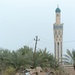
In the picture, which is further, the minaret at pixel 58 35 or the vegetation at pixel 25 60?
the minaret at pixel 58 35

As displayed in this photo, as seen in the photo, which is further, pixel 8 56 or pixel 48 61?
pixel 48 61

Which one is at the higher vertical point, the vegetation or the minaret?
the minaret

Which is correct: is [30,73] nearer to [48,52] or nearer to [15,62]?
[15,62]

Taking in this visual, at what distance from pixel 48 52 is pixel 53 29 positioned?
30551 mm

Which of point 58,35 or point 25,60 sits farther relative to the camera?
point 58,35

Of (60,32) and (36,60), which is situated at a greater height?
(60,32)

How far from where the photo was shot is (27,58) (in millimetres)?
49031

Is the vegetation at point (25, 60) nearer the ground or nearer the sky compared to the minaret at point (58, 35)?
nearer the ground

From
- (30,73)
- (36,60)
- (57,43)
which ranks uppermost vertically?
(57,43)

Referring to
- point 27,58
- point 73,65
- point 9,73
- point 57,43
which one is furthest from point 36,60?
point 57,43

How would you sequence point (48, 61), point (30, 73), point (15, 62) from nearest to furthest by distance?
point (30, 73) → point (15, 62) → point (48, 61)

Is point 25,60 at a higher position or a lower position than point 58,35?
lower

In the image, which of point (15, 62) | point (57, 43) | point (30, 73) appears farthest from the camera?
point (57, 43)

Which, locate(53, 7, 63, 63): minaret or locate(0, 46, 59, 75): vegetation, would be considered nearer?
locate(0, 46, 59, 75): vegetation
